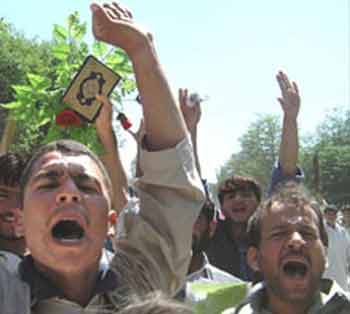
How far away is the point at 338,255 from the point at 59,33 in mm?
4411

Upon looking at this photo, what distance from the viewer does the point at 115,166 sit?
3500mm

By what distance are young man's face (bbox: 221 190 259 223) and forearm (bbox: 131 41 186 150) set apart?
2332 mm

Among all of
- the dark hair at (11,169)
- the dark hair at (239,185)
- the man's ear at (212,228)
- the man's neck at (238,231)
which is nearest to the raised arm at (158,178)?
the dark hair at (11,169)

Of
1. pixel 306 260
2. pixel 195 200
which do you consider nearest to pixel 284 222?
pixel 306 260

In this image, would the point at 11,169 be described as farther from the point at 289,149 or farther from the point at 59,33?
the point at 59,33

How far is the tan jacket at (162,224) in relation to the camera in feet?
7.31

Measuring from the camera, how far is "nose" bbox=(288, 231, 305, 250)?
2922mm

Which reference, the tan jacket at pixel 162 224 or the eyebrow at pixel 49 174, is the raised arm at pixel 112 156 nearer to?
the tan jacket at pixel 162 224

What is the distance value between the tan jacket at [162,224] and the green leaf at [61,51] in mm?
2528

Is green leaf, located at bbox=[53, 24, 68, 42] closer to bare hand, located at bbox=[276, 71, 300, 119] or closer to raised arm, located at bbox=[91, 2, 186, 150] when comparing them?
bare hand, located at bbox=[276, 71, 300, 119]

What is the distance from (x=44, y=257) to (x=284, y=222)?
1.20 metres

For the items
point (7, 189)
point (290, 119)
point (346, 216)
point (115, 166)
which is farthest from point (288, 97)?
point (346, 216)

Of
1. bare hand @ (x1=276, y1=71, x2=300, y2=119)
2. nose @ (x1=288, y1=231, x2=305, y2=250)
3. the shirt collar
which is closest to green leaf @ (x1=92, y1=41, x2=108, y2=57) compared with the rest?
bare hand @ (x1=276, y1=71, x2=300, y2=119)

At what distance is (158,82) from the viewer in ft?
7.39
